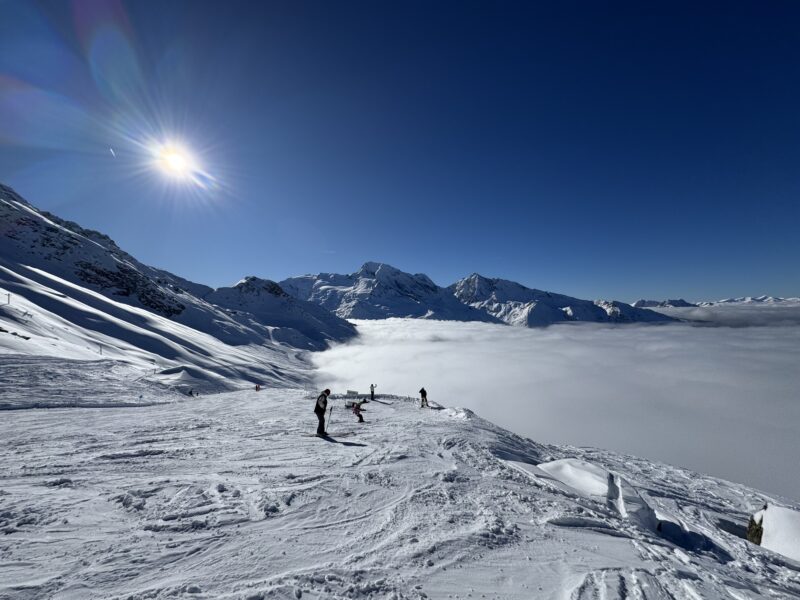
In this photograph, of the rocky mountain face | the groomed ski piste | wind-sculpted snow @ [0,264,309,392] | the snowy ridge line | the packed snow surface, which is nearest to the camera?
the groomed ski piste

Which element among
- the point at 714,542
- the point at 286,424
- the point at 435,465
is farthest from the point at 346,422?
the point at 714,542

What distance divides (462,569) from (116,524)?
20.0 feet

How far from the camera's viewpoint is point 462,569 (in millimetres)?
5227

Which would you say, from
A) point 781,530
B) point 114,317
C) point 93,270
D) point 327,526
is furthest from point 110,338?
point 93,270

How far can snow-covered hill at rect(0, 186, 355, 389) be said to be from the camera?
140 feet

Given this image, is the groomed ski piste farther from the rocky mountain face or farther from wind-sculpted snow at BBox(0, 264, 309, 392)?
the rocky mountain face

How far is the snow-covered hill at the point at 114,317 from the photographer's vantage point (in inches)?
1676

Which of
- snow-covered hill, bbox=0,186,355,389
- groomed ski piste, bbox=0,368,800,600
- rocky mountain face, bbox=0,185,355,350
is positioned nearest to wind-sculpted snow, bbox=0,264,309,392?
snow-covered hill, bbox=0,186,355,389

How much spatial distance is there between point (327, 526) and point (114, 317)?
90292mm

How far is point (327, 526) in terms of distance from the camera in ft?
20.1

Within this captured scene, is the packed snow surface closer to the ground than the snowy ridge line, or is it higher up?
closer to the ground

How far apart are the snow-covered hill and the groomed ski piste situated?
81.2 feet

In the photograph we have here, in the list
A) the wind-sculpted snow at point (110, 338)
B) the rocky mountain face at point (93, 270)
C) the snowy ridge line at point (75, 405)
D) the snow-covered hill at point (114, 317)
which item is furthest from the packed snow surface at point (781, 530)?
the rocky mountain face at point (93, 270)

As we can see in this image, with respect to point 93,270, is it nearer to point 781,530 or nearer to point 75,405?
point 75,405
